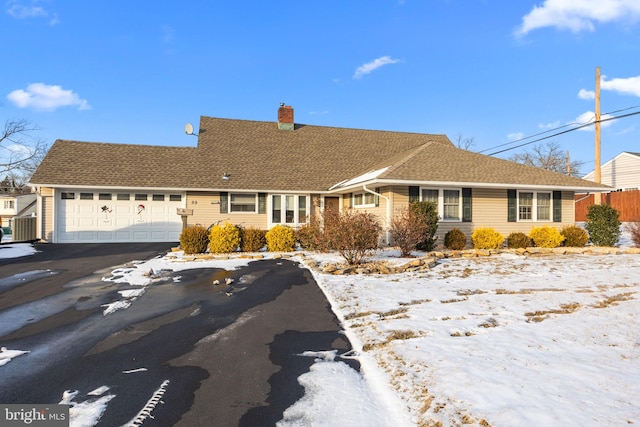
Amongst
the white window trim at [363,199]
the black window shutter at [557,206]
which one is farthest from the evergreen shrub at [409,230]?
the black window shutter at [557,206]

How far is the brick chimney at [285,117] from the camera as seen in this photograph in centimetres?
2295

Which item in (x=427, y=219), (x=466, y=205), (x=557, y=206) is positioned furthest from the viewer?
(x=557, y=206)

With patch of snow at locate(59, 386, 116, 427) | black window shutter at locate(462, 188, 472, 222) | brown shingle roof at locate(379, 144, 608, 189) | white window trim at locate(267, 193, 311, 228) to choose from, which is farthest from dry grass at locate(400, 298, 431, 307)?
white window trim at locate(267, 193, 311, 228)

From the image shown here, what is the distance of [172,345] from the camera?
4.77 metres

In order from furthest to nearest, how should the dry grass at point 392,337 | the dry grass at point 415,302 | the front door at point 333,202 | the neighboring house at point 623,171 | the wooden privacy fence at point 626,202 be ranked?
the neighboring house at point 623,171 < the wooden privacy fence at point 626,202 < the front door at point 333,202 < the dry grass at point 415,302 < the dry grass at point 392,337

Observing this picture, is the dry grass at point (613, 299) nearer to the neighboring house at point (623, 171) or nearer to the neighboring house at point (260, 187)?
the neighboring house at point (260, 187)

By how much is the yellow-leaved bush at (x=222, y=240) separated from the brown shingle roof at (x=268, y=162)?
16.2 ft

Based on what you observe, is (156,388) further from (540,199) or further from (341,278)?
(540,199)

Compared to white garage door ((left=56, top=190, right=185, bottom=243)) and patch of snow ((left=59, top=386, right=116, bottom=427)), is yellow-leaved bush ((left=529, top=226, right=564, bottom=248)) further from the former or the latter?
white garage door ((left=56, top=190, right=185, bottom=243))

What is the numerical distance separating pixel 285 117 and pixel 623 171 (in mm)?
33948

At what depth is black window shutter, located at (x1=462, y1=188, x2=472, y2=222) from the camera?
15148 millimetres

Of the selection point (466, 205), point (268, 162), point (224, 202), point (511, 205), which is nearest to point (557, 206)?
point (511, 205)

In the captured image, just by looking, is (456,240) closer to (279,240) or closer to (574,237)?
(574,237)

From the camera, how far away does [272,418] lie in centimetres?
305
